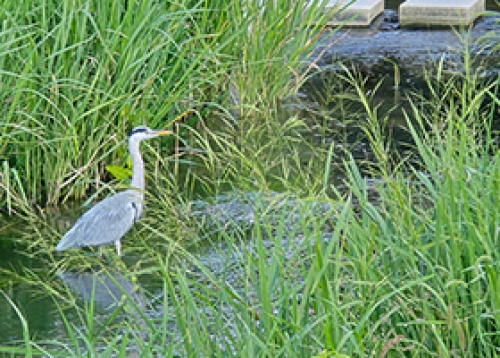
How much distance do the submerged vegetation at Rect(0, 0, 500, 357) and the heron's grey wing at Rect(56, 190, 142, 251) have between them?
140 mm

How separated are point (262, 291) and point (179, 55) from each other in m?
3.22

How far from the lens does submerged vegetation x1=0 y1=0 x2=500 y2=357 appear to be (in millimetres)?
2705

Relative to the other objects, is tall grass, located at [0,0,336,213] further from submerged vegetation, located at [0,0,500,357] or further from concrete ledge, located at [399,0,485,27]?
concrete ledge, located at [399,0,485,27]

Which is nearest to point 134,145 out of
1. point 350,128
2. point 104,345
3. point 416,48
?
point 104,345

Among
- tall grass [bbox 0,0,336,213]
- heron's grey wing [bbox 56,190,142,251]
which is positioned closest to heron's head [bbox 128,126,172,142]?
tall grass [bbox 0,0,336,213]

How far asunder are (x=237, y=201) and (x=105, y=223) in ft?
2.25

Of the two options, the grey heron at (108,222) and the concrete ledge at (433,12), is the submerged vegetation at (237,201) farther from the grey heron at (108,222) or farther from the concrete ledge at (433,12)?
the concrete ledge at (433,12)

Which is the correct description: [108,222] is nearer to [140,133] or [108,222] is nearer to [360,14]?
[140,133]

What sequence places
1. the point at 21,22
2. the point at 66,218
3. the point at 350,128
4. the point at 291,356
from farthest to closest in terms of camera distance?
the point at 350,128 → the point at 66,218 → the point at 21,22 → the point at 291,356

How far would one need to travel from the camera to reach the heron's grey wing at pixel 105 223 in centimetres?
474

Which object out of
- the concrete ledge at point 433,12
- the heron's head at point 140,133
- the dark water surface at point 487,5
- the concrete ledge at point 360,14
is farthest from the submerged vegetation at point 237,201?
the dark water surface at point 487,5

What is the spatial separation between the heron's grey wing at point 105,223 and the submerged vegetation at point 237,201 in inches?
5.5

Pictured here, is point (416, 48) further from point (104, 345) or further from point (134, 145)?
point (104, 345)

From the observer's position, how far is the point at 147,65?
5.48m
